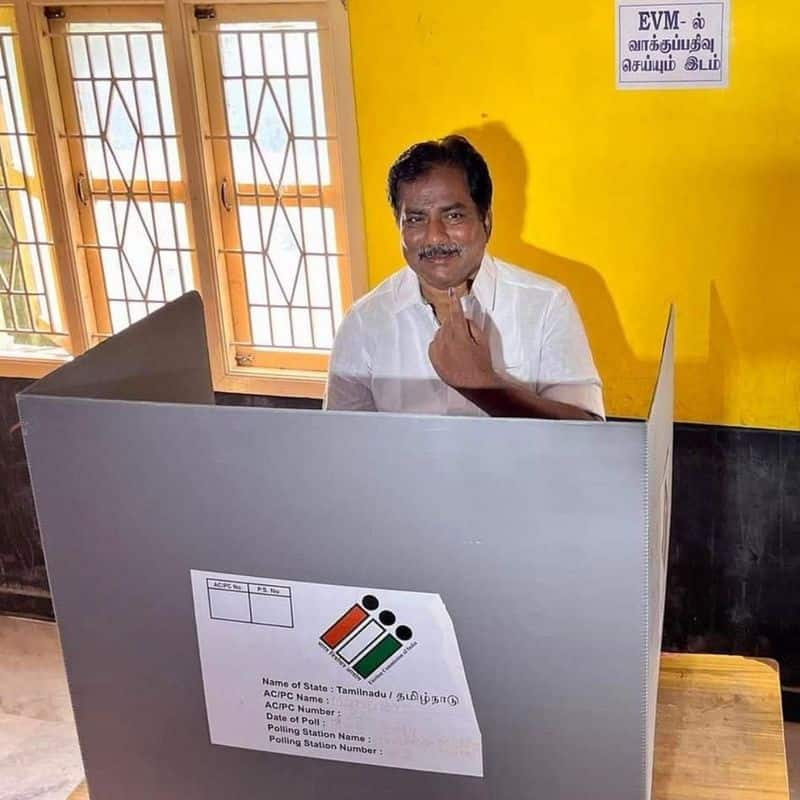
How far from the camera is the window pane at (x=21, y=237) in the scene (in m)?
2.97

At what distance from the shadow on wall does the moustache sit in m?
0.83

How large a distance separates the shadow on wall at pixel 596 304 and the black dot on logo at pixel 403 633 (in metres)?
1.69

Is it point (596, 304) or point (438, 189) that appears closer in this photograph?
point (438, 189)

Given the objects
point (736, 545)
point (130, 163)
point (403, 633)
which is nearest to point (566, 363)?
point (403, 633)

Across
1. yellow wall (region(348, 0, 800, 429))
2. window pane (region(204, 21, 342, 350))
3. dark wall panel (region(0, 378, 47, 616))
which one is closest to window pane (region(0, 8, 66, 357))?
dark wall panel (region(0, 378, 47, 616))

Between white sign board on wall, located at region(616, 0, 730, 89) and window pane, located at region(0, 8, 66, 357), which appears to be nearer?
white sign board on wall, located at region(616, 0, 730, 89)

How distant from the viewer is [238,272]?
9.66ft

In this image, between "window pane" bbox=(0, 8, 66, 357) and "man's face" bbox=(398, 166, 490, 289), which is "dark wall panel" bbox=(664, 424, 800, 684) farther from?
"window pane" bbox=(0, 8, 66, 357)

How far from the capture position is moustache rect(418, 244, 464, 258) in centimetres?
178

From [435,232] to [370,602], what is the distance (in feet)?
2.91

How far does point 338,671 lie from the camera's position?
105 centimetres

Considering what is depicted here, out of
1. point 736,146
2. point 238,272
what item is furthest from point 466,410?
point 238,272

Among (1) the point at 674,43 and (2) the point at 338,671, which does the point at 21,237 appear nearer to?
(1) the point at 674,43

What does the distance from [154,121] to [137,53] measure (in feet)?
0.56
